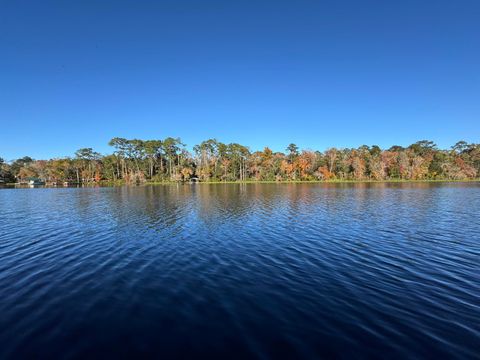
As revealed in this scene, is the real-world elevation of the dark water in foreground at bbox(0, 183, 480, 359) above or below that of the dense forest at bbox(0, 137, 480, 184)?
below

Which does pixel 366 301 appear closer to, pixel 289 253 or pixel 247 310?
pixel 247 310

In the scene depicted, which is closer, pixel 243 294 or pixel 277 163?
pixel 243 294

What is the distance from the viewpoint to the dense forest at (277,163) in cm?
11644

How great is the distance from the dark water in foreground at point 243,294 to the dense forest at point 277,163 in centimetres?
10131

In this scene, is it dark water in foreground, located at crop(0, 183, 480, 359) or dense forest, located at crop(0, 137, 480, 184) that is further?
dense forest, located at crop(0, 137, 480, 184)

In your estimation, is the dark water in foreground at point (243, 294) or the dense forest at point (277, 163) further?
the dense forest at point (277, 163)

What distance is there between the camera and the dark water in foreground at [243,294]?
612 cm

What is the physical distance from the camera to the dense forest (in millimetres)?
116438

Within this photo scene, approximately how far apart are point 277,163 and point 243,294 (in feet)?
361

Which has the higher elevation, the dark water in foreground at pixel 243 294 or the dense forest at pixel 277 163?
the dense forest at pixel 277 163

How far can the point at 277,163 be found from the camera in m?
117

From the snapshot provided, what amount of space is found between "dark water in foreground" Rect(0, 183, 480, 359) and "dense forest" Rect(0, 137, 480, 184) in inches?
3989

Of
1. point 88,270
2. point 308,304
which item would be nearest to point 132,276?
point 88,270

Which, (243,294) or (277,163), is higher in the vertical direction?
(277,163)
